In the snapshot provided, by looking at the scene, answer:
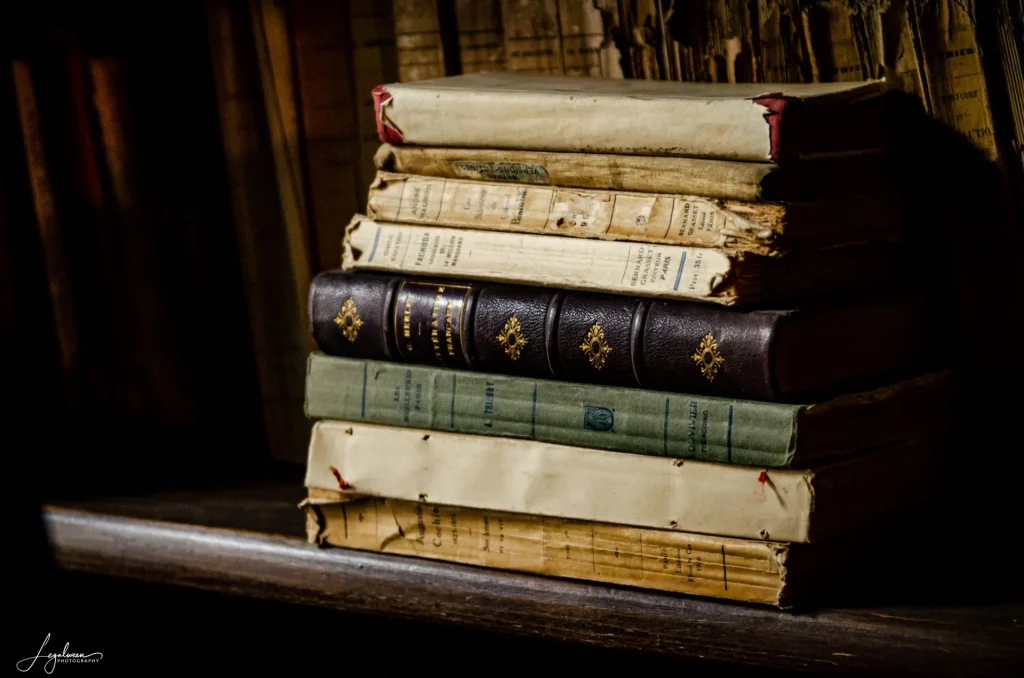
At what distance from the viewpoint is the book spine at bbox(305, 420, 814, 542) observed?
72 cm

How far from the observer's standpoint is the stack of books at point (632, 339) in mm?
720

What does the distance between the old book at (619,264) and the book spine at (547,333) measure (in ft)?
0.03

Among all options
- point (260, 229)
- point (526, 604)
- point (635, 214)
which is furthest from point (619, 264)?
point (260, 229)

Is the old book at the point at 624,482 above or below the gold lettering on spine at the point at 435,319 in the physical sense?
below

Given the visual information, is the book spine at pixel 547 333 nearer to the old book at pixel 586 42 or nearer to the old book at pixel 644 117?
the old book at pixel 644 117

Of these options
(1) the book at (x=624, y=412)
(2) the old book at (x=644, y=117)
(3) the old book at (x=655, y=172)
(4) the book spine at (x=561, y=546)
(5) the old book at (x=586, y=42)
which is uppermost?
(5) the old book at (x=586, y=42)

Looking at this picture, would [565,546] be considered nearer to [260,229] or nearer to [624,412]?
[624,412]

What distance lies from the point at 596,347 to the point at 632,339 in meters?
0.03

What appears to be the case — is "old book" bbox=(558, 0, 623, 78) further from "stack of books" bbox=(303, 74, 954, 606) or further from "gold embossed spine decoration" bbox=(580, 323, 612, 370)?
"gold embossed spine decoration" bbox=(580, 323, 612, 370)

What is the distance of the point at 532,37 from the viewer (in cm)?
96

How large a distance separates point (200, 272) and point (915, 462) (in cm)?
71

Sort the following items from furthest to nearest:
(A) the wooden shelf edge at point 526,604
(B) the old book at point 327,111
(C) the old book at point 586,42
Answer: (B) the old book at point 327,111 → (C) the old book at point 586,42 → (A) the wooden shelf edge at point 526,604

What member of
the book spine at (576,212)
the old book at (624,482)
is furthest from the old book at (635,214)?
the old book at (624,482)

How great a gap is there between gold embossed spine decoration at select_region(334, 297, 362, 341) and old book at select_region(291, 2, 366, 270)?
0.24 meters
